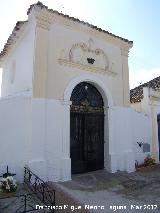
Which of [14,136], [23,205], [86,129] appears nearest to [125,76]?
[86,129]

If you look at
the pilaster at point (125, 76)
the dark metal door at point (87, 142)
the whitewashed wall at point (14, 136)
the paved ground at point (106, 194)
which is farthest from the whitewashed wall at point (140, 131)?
the whitewashed wall at point (14, 136)

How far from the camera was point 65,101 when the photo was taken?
8297mm

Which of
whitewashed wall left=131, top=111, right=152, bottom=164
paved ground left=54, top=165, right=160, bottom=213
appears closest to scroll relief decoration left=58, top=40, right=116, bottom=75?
whitewashed wall left=131, top=111, right=152, bottom=164

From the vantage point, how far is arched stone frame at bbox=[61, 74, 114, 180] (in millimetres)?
8010

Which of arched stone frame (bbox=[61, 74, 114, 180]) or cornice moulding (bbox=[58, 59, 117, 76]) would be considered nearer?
arched stone frame (bbox=[61, 74, 114, 180])

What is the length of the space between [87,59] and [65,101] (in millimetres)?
2128

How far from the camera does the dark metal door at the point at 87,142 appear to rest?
28.6 feet

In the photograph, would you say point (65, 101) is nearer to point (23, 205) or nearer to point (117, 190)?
point (117, 190)

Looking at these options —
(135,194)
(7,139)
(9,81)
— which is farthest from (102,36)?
(135,194)

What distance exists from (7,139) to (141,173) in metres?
5.62

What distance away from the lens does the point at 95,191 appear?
23.4 ft

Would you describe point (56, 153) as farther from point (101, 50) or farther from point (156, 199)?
point (101, 50)

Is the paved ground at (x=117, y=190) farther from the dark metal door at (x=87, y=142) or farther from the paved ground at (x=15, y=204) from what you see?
the paved ground at (x=15, y=204)

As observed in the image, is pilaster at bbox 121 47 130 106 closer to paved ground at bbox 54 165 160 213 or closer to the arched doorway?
the arched doorway
